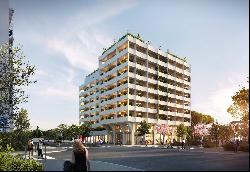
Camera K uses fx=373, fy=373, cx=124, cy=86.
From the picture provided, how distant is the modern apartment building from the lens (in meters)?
87.8

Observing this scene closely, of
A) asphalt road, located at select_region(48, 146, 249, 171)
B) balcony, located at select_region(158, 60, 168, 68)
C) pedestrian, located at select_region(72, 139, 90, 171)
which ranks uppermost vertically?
balcony, located at select_region(158, 60, 168, 68)

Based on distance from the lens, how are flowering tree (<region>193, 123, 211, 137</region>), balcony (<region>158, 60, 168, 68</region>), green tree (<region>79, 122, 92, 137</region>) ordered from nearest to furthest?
flowering tree (<region>193, 123, 211, 137</region>), balcony (<region>158, 60, 168, 68</region>), green tree (<region>79, 122, 92, 137</region>)

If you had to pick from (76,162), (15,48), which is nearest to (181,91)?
(15,48)

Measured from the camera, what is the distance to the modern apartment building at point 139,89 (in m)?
87.8

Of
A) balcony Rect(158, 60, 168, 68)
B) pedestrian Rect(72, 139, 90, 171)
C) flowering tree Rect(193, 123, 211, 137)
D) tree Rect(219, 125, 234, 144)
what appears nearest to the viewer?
pedestrian Rect(72, 139, 90, 171)

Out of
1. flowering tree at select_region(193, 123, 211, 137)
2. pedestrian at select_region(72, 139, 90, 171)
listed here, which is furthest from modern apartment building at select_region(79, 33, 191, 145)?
pedestrian at select_region(72, 139, 90, 171)

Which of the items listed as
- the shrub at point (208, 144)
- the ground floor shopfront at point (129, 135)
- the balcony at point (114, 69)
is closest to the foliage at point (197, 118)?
the ground floor shopfront at point (129, 135)

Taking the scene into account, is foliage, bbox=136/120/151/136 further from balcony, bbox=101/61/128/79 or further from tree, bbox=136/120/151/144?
balcony, bbox=101/61/128/79

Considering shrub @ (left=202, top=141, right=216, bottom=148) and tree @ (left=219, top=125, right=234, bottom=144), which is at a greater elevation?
tree @ (left=219, top=125, right=234, bottom=144)

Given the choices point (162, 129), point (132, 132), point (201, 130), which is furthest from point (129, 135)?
point (201, 130)

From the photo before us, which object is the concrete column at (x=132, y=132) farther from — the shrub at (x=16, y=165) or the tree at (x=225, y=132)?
the shrub at (x=16, y=165)

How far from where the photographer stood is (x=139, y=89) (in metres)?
88.6

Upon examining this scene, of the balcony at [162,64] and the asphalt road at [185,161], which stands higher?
the balcony at [162,64]

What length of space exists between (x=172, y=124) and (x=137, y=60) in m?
21.3
